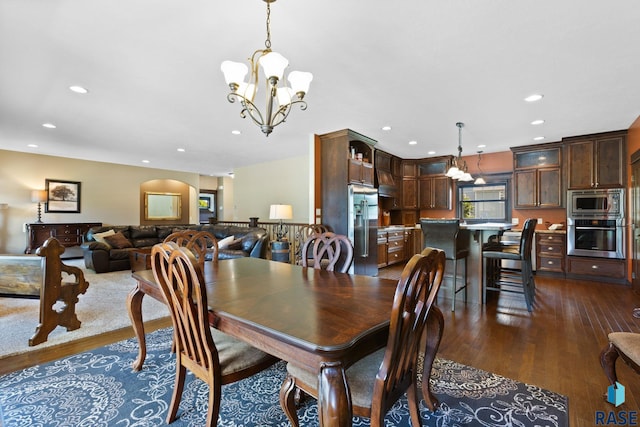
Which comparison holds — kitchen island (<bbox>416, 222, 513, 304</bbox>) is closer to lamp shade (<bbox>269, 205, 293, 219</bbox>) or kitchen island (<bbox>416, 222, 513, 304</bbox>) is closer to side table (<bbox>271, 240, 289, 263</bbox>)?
side table (<bbox>271, 240, 289, 263</bbox>)

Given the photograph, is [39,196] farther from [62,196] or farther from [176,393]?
[176,393]

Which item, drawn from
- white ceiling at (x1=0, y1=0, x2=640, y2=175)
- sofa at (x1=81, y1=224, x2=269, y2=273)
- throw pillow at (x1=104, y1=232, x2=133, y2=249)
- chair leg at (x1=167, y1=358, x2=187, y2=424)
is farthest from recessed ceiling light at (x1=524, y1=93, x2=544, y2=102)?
throw pillow at (x1=104, y1=232, x2=133, y2=249)

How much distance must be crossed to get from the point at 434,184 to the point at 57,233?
8925 mm

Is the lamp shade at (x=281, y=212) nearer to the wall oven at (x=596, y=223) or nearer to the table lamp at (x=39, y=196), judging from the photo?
→ the wall oven at (x=596, y=223)

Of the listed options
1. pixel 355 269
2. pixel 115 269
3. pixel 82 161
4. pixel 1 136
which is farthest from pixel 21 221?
pixel 355 269

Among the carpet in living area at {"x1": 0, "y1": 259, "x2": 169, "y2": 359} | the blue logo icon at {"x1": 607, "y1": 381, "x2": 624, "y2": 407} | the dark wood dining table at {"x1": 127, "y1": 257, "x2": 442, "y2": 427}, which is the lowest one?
the carpet in living area at {"x1": 0, "y1": 259, "x2": 169, "y2": 359}

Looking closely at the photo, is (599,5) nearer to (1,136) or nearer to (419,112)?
(419,112)

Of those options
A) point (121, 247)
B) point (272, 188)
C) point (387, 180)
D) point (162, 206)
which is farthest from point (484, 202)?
point (162, 206)

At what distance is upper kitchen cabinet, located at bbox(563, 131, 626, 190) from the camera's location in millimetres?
4605

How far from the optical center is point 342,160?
4.73 metres

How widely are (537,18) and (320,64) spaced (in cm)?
163

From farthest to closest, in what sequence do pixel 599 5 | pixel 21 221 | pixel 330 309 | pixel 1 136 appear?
pixel 21 221, pixel 1 136, pixel 599 5, pixel 330 309

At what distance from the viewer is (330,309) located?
1.33 meters

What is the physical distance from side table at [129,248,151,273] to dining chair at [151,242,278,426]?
13.6 feet
